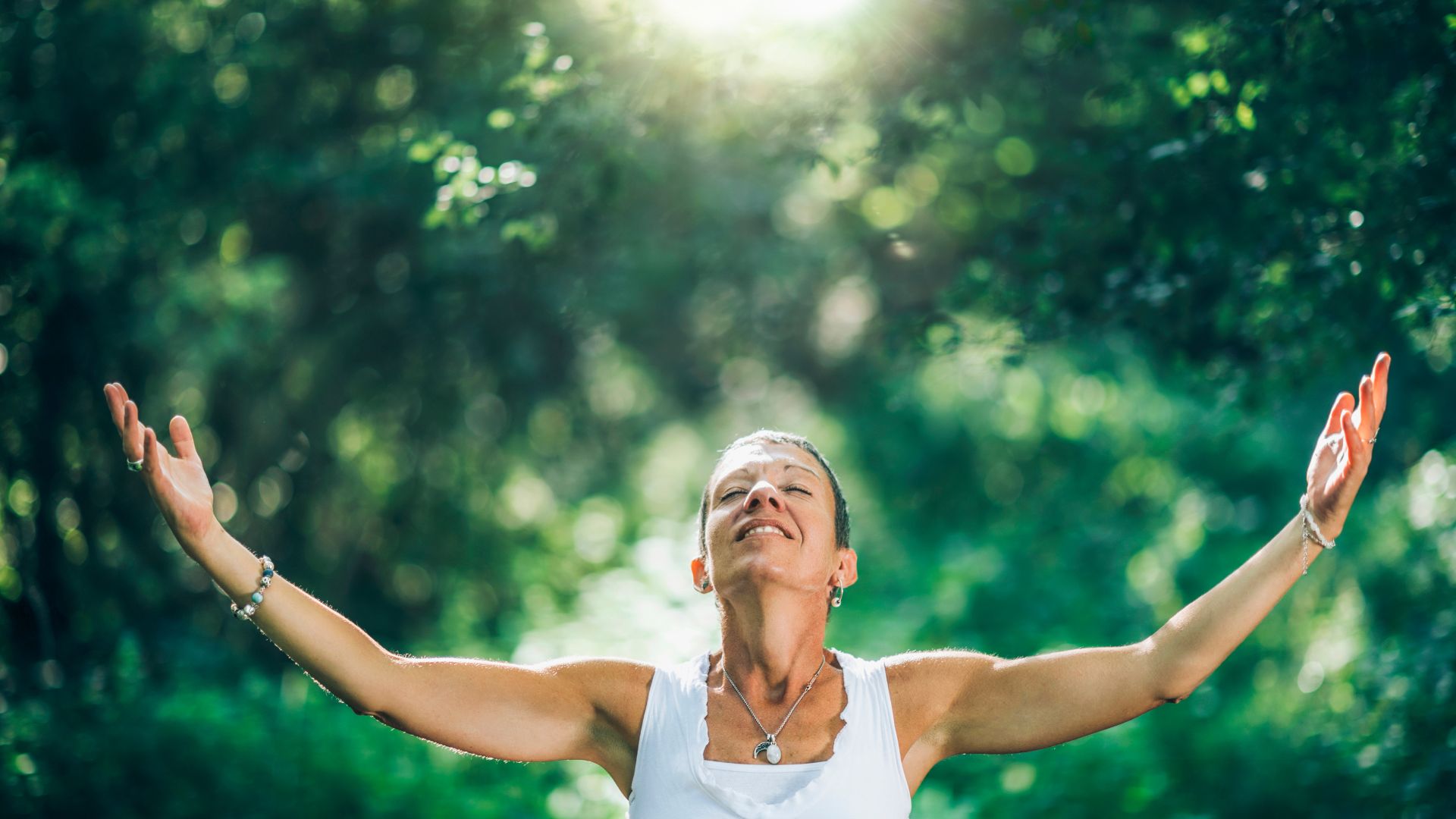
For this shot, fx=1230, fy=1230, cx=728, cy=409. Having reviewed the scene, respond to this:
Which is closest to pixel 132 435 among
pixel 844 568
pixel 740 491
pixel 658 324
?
pixel 740 491

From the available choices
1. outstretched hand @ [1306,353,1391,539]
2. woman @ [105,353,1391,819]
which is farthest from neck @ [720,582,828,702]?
outstretched hand @ [1306,353,1391,539]

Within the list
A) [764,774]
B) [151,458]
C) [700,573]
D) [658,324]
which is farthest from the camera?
[658,324]

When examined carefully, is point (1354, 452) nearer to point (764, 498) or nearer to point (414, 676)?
point (764, 498)

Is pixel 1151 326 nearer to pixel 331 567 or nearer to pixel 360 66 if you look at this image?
pixel 360 66

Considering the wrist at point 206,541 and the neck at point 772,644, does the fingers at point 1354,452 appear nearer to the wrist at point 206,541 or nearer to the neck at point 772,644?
the neck at point 772,644

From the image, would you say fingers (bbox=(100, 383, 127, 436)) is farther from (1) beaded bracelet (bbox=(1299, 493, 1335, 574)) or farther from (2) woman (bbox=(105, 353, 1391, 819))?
(1) beaded bracelet (bbox=(1299, 493, 1335, 574))

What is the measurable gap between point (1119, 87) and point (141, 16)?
461 cm

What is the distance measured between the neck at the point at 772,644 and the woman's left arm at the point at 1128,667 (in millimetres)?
207

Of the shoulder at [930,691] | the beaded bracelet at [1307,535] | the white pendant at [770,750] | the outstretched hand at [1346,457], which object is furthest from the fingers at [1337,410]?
the white pendant at [770,750]

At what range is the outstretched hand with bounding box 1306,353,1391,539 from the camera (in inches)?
93.7

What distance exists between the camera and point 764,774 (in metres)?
2.49

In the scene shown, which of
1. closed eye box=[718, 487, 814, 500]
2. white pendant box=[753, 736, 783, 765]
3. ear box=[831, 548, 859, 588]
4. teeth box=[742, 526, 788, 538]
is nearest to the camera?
white pendant box=[753, 736, 783, 765]

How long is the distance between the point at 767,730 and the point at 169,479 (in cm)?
128

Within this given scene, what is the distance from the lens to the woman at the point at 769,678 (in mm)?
2332
